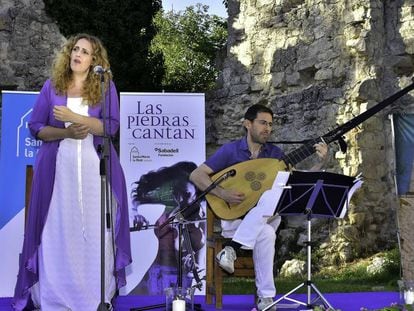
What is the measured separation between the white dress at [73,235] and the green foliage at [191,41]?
1461cm

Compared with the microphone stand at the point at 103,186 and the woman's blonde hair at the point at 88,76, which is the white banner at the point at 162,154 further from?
the microphone stand at the point at 103,186

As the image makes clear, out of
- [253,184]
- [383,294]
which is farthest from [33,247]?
[383,294]

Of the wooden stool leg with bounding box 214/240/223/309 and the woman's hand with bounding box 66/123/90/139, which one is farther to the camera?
the wooden stool leg with bounding box 214/240/223/309

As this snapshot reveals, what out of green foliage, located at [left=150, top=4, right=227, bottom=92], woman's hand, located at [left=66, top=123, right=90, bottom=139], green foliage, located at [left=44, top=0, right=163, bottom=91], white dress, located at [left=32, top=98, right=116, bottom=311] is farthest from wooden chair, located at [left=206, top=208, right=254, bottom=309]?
green foliage, located at [left=150, top=4, right=227, bottom=92]

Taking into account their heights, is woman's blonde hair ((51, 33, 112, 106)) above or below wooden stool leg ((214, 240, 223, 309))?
above

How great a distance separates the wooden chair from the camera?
4.58 metres

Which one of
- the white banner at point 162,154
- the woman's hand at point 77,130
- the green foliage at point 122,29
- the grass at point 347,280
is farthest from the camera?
the green foliage at point 122,29

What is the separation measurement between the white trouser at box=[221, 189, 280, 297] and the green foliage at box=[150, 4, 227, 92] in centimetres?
1416

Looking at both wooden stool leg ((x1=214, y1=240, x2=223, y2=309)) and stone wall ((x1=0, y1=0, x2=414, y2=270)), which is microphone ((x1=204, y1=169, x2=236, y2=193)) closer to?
wooden stool leg ((x1=214, y1=240, x2=223, y2=309))

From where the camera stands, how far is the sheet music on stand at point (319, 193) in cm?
396

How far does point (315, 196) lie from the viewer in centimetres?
404

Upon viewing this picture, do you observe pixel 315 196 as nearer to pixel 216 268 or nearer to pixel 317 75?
pixel 216 268

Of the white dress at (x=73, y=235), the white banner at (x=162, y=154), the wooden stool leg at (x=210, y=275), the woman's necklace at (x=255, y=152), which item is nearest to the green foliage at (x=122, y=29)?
the white banner at (x=162, y=154)

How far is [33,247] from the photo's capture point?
376 centimetres
